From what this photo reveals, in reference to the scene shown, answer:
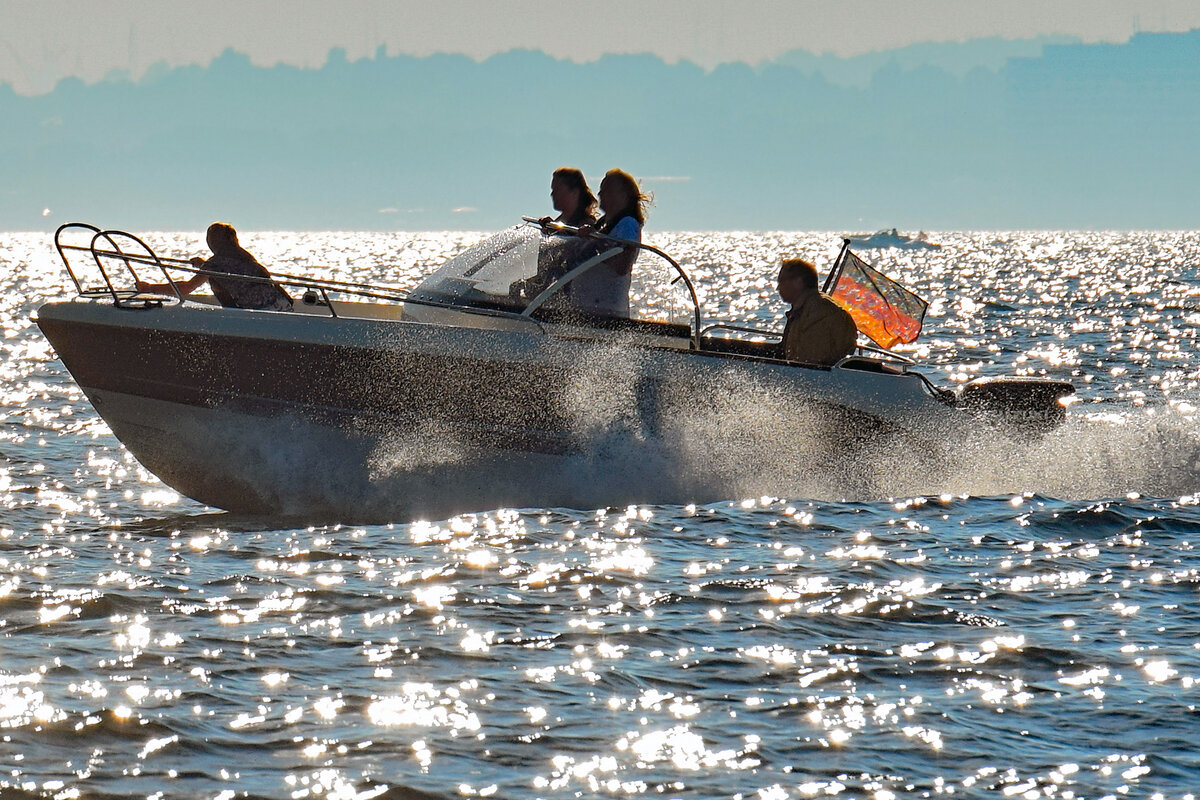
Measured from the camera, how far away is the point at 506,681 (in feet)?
19.4

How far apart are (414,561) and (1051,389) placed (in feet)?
16.3

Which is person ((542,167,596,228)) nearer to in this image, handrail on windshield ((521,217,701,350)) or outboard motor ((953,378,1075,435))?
handrail on windshield ((521,217,701,350))

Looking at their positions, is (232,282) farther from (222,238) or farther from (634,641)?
(634,641)

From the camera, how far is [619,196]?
941 centimetres

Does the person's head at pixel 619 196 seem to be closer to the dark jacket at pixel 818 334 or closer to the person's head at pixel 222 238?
the dark jacket at pixel 818 334

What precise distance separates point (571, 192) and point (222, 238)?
2.39 m

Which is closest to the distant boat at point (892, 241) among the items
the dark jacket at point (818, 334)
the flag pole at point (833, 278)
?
the flag pole at point (833, 278)

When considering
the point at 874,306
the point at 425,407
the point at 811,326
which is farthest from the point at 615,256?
the point at 874,306

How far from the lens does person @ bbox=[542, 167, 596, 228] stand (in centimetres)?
963

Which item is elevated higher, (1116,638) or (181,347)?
(181,347)

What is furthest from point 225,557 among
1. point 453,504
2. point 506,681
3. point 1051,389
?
point 1051,389

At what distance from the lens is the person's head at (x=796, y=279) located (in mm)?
9602

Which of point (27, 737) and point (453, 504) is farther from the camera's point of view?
point (453, 504)

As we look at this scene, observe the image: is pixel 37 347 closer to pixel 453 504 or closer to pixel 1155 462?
pixel 453 504
